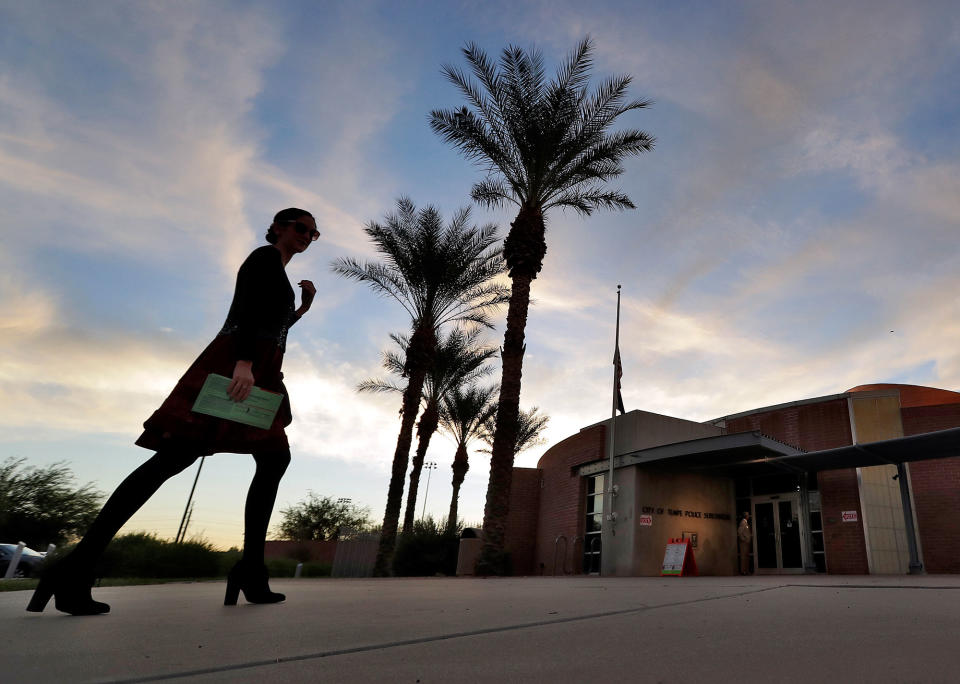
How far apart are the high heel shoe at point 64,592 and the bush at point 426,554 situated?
19071 mm

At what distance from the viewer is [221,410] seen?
8.37 feet

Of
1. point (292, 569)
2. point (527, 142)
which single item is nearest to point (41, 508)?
point (292, 569)

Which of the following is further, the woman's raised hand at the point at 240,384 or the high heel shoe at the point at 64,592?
the woman's raised hand at the point at 240,384

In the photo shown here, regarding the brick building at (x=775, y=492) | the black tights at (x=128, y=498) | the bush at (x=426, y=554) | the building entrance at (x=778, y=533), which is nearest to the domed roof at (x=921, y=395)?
the brick building at (x=775, y=492)

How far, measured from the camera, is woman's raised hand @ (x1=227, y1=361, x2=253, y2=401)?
8.43 ft

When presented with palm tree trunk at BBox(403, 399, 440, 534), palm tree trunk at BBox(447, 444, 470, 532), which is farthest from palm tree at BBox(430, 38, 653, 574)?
palm tree trunk at BBox(447, 444, 470, 532)

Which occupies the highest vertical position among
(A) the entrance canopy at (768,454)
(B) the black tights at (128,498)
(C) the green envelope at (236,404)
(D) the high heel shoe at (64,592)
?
(A) the entrance canopy at (768,454)

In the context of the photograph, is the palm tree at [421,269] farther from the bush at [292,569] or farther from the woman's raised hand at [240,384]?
the woman's raised hand at [240,384]

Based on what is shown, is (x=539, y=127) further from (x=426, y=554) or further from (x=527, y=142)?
(x=426, y=554)

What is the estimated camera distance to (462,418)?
31.3 metres

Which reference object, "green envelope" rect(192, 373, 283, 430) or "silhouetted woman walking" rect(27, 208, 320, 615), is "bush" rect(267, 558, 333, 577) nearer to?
"silhouetted woman walking" rect(27, 208, 320, 615)

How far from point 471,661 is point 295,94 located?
33.3ft

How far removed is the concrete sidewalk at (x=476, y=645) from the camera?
52.2 inches

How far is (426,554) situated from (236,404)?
1978 centimetres
